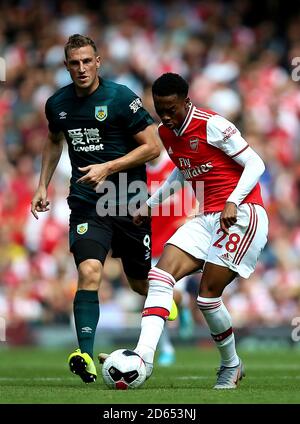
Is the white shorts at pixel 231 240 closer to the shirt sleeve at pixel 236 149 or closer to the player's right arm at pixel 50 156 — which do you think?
the shirt sleeve at pixel 236 149

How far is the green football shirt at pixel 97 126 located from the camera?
9.03 metres

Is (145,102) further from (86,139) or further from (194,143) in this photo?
(194,143)

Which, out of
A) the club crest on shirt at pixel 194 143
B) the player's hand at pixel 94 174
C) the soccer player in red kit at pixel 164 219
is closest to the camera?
the club crest on shirt at pixel 194 143

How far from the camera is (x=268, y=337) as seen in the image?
1622 centimetres

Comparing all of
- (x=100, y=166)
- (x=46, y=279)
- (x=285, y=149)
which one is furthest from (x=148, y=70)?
(x=100, y=166)

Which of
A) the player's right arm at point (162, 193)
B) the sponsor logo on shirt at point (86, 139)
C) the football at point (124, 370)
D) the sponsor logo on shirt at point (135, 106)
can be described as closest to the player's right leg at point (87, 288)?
the player's right arm at point (162, 193)

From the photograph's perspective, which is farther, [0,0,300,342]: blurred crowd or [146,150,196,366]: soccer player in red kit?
[0,0,300,342]: blurred crowd

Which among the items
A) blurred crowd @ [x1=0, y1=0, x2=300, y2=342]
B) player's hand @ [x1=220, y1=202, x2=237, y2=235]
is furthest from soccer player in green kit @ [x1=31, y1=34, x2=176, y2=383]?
blurred crowd @ [x1=0, y1=0, x2=300, y2=342]

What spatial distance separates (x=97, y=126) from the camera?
9023mm

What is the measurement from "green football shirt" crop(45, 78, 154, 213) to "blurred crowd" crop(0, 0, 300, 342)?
600cm

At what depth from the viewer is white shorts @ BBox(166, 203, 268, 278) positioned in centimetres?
816

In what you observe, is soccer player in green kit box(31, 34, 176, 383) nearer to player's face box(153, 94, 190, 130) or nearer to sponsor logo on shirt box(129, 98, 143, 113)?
sponsor logo on shirt box(129, 98, 143, 113)
